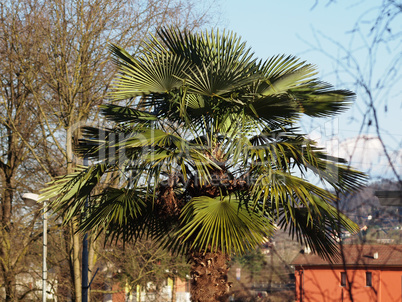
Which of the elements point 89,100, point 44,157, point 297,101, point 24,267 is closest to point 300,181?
point 297,101

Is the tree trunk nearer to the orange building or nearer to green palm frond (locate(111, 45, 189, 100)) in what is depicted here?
green palm frond (locate(111, 45, 189, 100))

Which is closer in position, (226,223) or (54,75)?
(226,223)

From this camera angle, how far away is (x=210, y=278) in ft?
23.6

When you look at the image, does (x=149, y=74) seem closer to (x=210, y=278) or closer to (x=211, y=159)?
(x=211, y=159)

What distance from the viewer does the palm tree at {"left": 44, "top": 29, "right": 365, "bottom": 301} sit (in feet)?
22.8

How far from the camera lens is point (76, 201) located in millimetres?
7480

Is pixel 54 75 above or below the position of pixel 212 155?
above

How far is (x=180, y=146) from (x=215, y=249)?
4.54 ft

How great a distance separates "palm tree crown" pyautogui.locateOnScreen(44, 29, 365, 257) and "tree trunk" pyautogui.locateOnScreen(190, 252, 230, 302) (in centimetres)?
20

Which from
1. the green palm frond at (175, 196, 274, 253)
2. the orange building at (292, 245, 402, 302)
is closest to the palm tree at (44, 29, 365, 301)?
the green palm frond at (175, 196, 274, 253)

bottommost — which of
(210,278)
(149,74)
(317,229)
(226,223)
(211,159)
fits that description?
(210,278)

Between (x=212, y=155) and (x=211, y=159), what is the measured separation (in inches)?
2.6

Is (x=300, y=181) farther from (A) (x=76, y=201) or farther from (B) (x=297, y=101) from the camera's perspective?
(A) (x=76, y=201)

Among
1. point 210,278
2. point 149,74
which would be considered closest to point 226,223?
point 210,278
